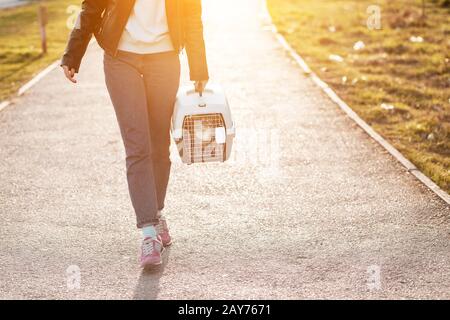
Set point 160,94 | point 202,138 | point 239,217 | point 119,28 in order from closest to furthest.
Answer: point 119,28 → point 160,94 → point 202,138 → point 239,217

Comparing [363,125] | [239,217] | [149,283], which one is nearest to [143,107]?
[149,283]

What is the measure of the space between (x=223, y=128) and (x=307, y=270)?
0.99 meters

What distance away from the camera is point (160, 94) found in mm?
5754

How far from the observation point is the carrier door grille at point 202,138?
580cm

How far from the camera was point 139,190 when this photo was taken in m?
5.77

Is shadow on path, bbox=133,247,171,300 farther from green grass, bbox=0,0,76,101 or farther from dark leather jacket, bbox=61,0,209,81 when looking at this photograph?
green grass, bbox=0,0,76,101

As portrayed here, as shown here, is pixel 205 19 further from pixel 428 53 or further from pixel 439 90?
pixel 439 90

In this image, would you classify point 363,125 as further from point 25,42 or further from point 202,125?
point 25,42

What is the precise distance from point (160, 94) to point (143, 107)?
148 mm

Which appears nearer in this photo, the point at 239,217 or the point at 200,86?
the point at 200,86

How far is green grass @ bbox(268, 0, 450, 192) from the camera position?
9.86 m

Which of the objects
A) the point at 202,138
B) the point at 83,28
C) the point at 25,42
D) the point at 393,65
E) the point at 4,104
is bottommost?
the point at 25,42

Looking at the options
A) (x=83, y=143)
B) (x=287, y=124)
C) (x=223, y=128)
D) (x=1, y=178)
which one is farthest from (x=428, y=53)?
(x=223, y=128)

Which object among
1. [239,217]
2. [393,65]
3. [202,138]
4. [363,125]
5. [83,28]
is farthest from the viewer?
[393,65]
